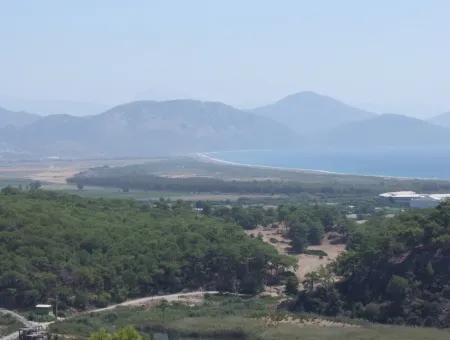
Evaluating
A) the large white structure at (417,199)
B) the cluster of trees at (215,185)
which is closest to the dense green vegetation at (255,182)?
the cluster of trees at (215,185)

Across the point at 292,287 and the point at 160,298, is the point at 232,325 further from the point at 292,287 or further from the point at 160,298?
the point at 292,287

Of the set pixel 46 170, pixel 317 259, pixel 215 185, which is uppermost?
pixel 46 170

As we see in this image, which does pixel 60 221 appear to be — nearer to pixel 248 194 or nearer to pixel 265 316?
pixel 265 316

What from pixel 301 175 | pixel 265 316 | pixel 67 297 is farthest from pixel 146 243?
pixel 301 175

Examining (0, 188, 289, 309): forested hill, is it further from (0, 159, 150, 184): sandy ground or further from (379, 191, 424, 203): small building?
(0, 159, 150, 184): sandy ground

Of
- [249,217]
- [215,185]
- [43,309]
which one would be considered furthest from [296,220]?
[215,185]

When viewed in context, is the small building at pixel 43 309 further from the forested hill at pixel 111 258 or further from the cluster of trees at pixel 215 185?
the cluster of trees at pixel 215 185
